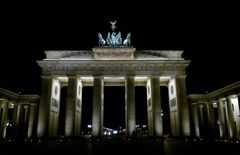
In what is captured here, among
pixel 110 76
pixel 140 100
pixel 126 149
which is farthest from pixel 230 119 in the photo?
pixel 140 100

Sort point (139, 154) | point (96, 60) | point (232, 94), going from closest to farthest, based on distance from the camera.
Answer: point (139, 154) → point (232, 94) → point (96, 60)

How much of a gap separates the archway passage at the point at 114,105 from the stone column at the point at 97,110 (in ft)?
91.6

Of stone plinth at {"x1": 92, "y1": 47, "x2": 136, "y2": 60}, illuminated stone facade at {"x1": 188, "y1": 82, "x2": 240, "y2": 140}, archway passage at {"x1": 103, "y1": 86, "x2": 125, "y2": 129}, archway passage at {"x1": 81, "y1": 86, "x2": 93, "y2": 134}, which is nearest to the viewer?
illuminated stone facade at {"x1": 188, "y1": 82, "x2": 240, "y2": 140}

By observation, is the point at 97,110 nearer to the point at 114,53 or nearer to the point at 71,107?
the point at 71,107

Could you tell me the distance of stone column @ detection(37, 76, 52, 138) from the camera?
128 ft

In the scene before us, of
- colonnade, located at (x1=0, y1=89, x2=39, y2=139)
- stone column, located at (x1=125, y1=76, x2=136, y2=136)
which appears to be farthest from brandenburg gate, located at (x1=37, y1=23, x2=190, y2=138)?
colonnade, located at (x1=0, y1=89, x2=39, y2=139)

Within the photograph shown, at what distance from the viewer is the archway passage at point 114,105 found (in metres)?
70.8

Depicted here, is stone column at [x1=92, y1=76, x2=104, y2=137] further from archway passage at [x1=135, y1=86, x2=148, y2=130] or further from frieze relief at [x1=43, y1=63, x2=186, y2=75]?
archway passage at [x1=135, y1=86, x2=148, y2=130]

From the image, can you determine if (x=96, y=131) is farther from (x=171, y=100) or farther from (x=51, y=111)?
(x=171, y=100)

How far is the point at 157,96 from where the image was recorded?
40.8m

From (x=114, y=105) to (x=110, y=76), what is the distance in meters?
33.0

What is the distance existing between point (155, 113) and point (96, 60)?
46.8 feet

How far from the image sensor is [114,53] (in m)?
43.1

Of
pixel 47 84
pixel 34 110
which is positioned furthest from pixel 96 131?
pixel 34 110
